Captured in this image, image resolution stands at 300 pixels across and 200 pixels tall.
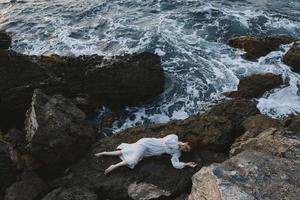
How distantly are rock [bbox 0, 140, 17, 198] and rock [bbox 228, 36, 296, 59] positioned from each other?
422 inches

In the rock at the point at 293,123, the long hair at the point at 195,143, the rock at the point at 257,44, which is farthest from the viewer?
the rock at the point at 257,44

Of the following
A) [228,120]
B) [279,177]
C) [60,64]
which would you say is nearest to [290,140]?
[279,177]

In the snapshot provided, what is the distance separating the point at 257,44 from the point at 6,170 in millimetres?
11585

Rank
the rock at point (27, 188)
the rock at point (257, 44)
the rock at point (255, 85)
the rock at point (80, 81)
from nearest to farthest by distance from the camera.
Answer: the rock at point (27, 188), the rock at point (80, 81), the rock at point (255, 85), the rock at point (257, 44)

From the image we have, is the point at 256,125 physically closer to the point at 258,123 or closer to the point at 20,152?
the point at 258,123

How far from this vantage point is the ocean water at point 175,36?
1518 centimetres

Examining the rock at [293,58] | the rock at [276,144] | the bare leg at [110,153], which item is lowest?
the rock at [293,58]

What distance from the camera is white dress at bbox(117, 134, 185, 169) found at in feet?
34.6

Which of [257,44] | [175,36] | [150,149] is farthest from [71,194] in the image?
[175,36]

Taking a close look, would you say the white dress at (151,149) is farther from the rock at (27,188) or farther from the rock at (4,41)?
the rock at (4,41)

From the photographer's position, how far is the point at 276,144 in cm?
911

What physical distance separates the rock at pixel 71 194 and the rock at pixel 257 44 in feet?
33.8

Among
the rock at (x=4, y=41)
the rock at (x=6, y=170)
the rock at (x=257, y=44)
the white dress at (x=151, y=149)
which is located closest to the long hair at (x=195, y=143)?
the white dress at (x=151, y=149)

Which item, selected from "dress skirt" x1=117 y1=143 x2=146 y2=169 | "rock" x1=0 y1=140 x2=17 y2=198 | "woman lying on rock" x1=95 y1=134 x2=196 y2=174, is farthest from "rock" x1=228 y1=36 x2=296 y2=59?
"rock" x1=0 y1=140 x2=17 y2=198
